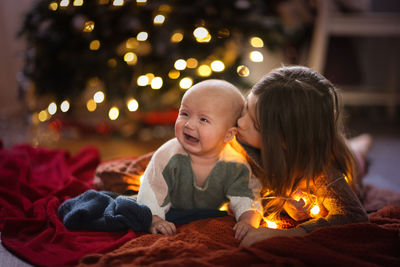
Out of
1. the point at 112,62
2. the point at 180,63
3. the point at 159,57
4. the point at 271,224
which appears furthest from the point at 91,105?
the point at 271,224

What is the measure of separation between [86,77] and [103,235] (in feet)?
3.91

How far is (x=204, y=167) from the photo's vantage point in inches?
43.3

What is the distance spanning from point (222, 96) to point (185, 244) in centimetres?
38

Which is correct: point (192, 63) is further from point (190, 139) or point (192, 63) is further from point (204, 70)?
point (190, 139)

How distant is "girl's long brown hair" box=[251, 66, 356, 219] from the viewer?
3.28ft

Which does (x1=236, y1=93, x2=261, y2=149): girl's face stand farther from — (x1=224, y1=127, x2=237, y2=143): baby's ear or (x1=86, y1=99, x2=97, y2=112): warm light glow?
(x1=86, y1=99, x2=97, y2=112): warm light glow

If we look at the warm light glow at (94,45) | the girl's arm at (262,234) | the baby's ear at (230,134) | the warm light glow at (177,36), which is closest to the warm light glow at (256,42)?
the warm light glow at (177,36)

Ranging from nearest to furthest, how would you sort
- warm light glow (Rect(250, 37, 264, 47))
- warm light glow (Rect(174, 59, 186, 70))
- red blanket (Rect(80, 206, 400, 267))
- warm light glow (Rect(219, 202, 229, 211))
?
red blanket (Rect(80, 206, 400, 267))
warm light glow (Rect(219, 202, 229, 211))
warm light glow (Rect(174, 59, 186, 70))
warm light glow (Rect(250, 37, 264, 47))

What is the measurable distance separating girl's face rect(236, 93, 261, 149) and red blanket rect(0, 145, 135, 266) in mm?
391

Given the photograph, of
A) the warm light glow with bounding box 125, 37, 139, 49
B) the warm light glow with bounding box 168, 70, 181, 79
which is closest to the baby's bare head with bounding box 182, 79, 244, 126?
the warm light glow with bounding box 168, 70, 181, 79

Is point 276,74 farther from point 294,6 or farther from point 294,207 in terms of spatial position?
point 294,6

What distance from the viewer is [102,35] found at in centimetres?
199

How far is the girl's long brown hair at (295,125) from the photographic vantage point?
1.00 m

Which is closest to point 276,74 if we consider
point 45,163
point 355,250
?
point 355,250
